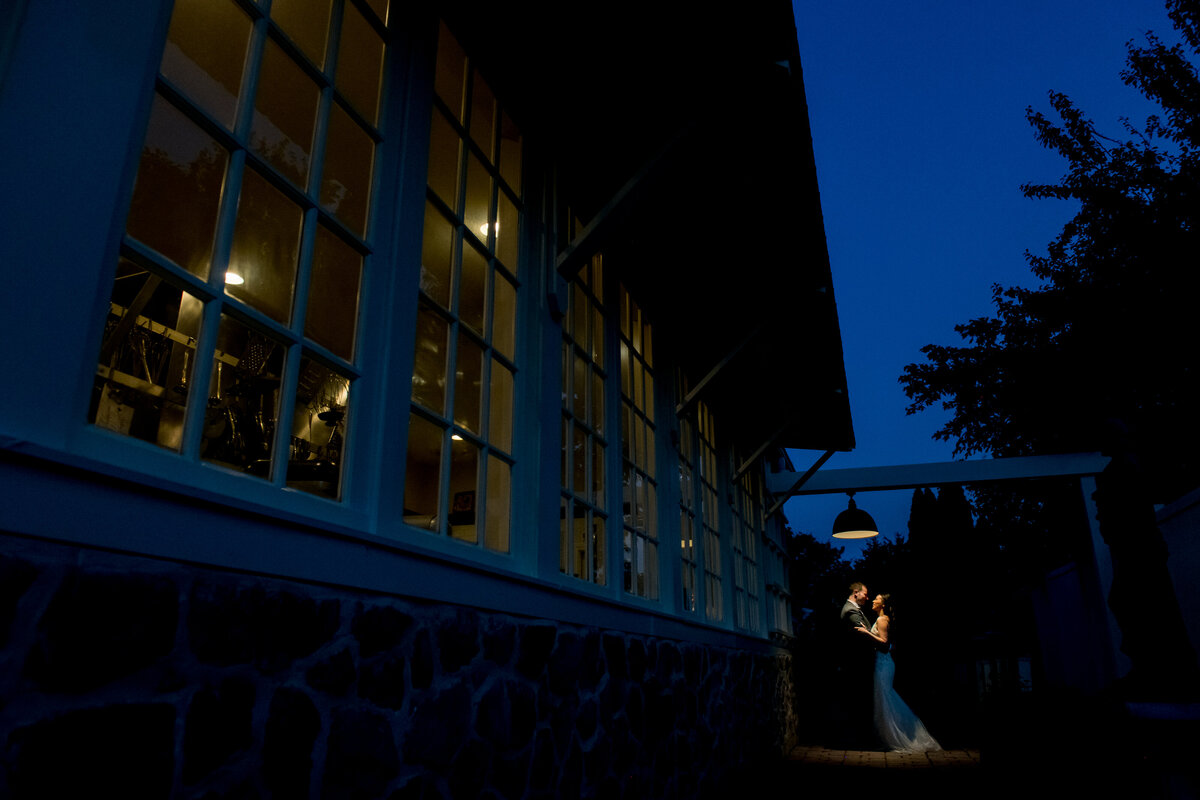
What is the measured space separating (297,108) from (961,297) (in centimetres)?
15441

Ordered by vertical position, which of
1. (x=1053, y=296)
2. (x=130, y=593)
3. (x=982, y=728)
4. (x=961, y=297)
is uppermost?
(x=961, y=297)

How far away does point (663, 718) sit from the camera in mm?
4086

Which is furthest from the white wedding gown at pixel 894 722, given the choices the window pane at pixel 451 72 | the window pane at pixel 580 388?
the window pane at pixel 451 72

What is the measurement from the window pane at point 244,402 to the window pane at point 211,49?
53 cm

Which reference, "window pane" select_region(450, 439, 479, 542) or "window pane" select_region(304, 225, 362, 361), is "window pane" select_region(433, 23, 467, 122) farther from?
"window pane" select_region(450, 439, 479, 542)

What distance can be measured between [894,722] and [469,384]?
8.07 meters

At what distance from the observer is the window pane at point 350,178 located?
2160 mm

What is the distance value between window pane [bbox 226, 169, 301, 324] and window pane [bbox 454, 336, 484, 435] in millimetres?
838

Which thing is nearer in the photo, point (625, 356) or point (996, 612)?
point (625, 356)

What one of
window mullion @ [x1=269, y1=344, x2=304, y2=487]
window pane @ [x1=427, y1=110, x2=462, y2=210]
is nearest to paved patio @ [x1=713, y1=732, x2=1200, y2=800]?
window mullion @ [x1=269, y1=344, x2=304, y2=487]

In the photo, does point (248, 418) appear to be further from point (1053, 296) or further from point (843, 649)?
point (1053, 296)

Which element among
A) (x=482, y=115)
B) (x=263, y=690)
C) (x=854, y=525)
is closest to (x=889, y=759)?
(x=854, y=525)

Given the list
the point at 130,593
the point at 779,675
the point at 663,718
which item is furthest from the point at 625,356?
the point at 779,675

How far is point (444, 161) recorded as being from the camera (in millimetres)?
2740
